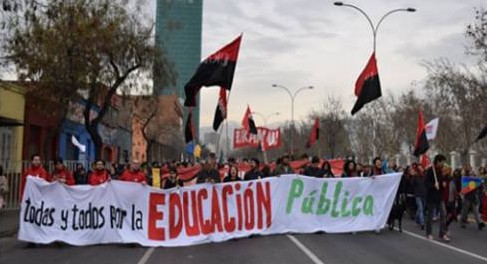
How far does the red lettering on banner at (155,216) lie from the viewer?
1341cm

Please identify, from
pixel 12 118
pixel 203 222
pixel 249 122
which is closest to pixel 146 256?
pixel 203 222

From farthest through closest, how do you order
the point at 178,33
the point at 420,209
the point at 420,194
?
1. the point at 178,33
2. the point at 420,209
3. the point at 420,194

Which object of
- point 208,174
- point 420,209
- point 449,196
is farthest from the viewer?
point 449,196

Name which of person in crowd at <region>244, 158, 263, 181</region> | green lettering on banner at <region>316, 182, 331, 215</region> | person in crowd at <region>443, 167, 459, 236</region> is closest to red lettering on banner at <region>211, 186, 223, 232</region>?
person in crowd at <region>244, 158, 263, 181</region>

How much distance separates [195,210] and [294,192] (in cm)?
243

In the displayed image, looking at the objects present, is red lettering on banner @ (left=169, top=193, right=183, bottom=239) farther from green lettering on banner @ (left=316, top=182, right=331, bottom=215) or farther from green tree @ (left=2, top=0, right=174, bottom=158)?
green tree @ (left=2, top=0, right=174, bottom=158)

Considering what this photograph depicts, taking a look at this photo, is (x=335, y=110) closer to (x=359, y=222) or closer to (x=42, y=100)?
(x=42, y=100)

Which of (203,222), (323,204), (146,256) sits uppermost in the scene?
(323,204)

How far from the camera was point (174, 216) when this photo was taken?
44.8 ft

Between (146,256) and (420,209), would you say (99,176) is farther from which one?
(420,209)

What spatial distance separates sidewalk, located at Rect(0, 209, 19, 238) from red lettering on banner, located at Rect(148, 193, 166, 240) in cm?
449

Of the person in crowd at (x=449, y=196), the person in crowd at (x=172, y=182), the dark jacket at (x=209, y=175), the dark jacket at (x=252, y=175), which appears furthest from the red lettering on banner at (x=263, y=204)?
the person in crowd at (x=449, y=196)

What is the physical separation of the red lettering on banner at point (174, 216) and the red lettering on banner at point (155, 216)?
16 centimetres

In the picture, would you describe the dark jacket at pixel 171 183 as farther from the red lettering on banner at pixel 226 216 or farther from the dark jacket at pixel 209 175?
the red lettering on banner at pixel 226 216
